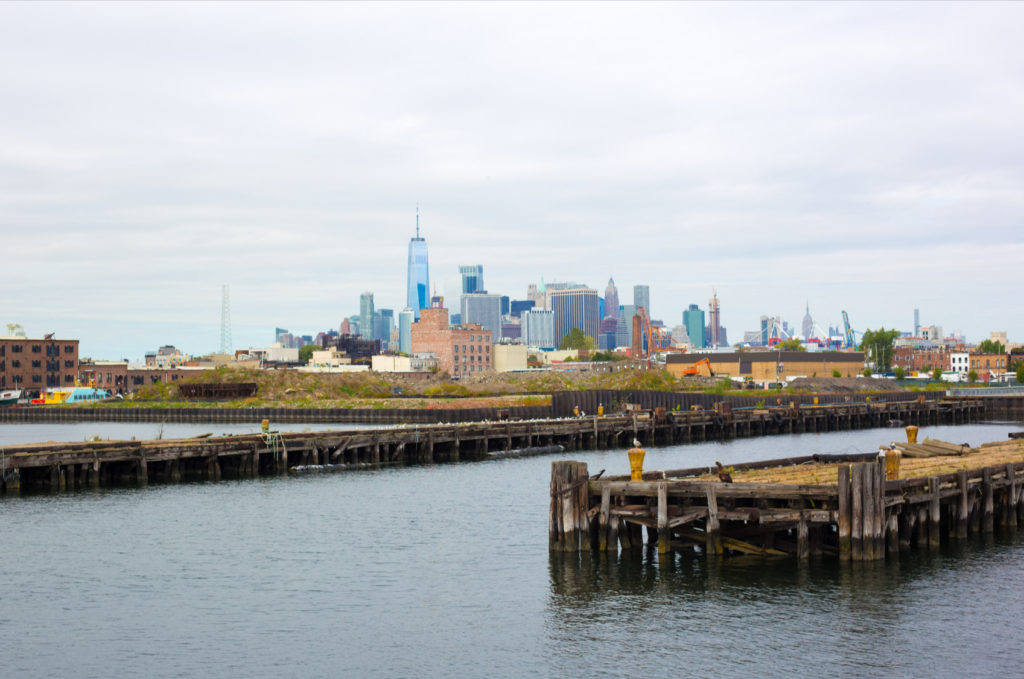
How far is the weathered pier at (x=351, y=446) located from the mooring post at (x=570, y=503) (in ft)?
105

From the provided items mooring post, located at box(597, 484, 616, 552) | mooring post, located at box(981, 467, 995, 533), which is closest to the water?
mooring post, located at box(597, 484, 616, 552)

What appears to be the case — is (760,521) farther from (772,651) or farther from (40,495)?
(40,495)

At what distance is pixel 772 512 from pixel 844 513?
2096mm

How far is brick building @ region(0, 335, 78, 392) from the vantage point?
18612cm

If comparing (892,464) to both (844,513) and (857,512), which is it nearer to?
(857,512)

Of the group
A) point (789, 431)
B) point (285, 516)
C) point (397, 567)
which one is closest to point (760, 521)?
point (397, 567)

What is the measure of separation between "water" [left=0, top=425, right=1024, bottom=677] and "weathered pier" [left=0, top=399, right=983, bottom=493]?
12269mm

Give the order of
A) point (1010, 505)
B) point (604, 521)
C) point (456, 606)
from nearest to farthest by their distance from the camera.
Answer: point (456, 606) < point (604, 521) < point (1010, 505)

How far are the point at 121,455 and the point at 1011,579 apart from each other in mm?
44816

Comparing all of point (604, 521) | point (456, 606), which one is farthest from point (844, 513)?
point (456, 606)

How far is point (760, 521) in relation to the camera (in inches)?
1261

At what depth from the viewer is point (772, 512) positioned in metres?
31.8

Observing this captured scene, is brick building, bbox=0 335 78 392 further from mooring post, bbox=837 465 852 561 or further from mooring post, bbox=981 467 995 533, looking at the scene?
mooring post, bbox=837 465 852 561

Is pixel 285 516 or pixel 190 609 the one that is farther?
pixel 285 516
